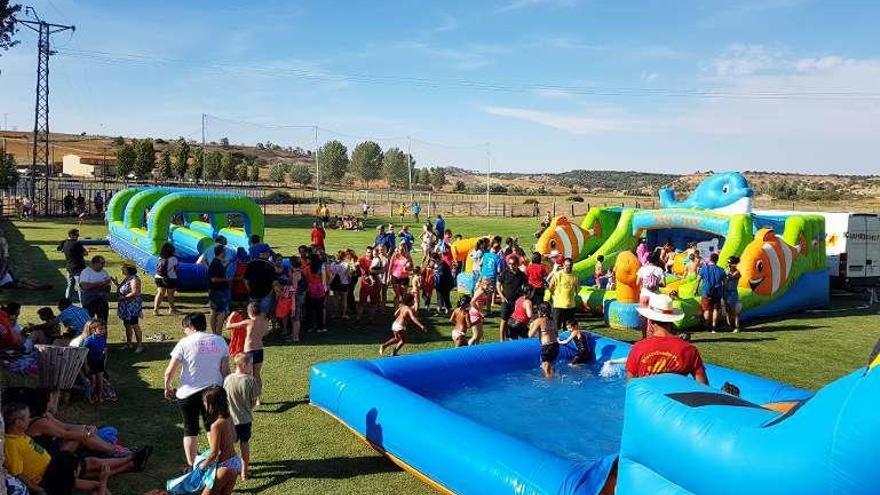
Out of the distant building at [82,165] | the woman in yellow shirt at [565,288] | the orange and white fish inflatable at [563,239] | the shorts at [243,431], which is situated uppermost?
the distant building at [82,165]

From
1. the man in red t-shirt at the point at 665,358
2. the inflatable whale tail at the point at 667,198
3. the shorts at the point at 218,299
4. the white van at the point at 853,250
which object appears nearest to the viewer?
the man in red t-shirt at the point at 665,358

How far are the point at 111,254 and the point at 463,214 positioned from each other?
25517mm

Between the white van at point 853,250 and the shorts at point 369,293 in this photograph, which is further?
the white van at point 853,250

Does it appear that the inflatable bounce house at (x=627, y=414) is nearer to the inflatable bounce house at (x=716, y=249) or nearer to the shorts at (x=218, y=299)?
the inflatable bounce house at (x=716, y=249)

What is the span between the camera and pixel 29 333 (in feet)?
24.7

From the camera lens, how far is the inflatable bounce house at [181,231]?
42.6 feet

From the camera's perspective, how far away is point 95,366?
23.3ft

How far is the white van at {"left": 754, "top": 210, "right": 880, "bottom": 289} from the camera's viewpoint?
50.3 ft

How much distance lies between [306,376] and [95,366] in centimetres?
234

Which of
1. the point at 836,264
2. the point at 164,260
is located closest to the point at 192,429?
the point at 164,260

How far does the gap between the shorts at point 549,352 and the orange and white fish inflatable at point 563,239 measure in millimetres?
6068

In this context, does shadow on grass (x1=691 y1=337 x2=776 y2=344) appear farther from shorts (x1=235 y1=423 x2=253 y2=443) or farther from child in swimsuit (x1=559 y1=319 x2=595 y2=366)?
shorts (x1=235 y1=423 x2=253 y2=443)

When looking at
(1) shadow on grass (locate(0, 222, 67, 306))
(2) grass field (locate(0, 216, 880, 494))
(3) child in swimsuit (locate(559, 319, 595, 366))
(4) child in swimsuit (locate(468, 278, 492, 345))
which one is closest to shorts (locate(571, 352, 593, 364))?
(3) child in swimsuit (locate(559, 319, 595, 366))

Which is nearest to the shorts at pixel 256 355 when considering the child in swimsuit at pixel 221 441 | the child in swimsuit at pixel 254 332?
the child in swimsuit at pixel 254 332
